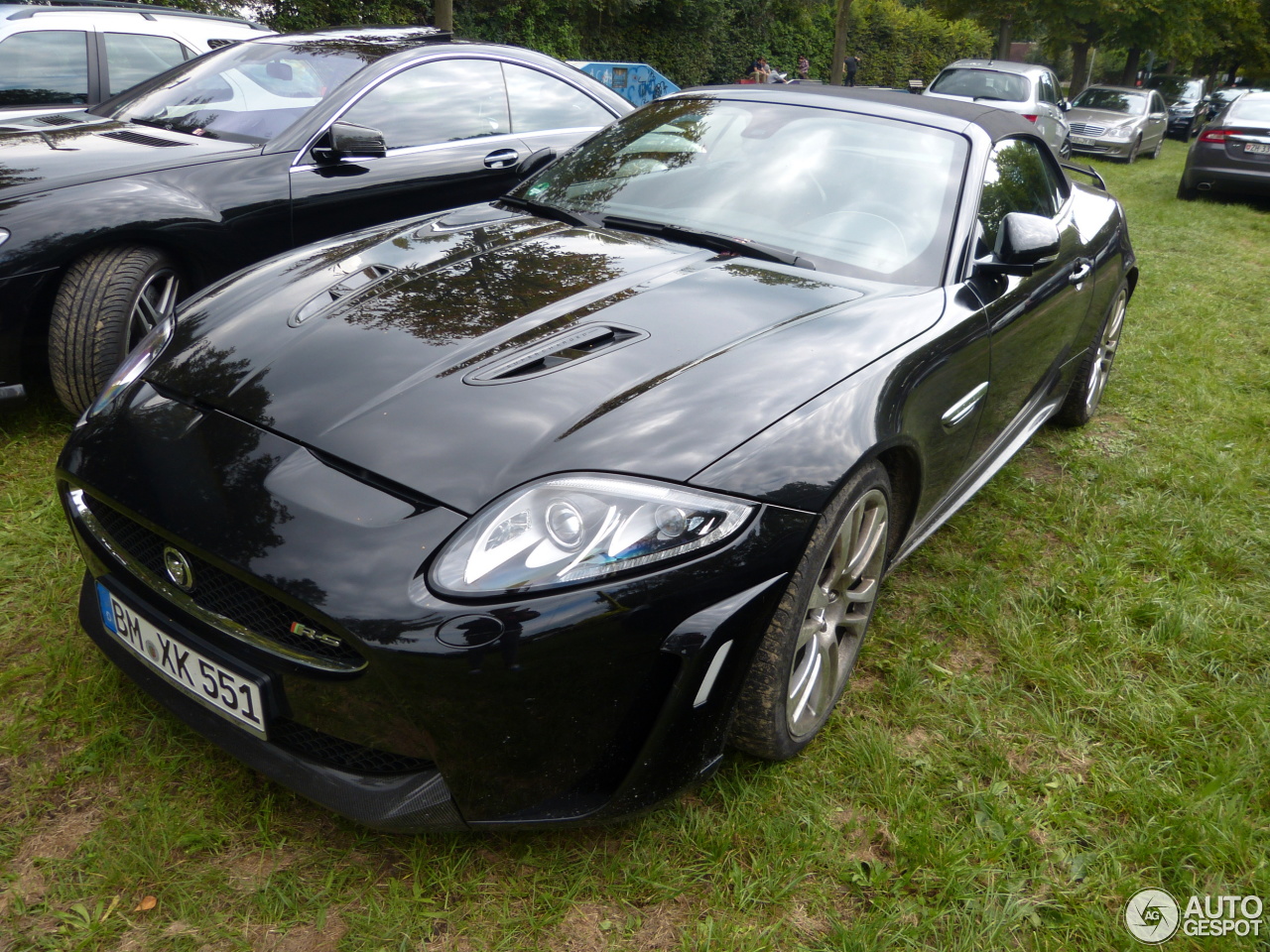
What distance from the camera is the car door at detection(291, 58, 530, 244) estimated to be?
3.74 metres

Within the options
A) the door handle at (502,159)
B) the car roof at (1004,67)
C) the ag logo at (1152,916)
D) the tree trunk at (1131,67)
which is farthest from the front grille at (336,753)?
the tree trunk at (1131,67)

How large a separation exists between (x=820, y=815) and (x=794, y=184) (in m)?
1.75

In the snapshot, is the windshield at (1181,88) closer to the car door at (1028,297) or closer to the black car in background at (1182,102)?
the black car in background at (1182,102)

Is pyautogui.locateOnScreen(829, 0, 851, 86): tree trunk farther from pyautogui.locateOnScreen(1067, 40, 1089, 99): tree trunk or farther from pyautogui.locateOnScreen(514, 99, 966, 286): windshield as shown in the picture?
pyautogui.locateOnScreen(514, 99, 966, 286): windshield

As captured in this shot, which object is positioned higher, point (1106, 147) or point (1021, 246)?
point (1021, 246)

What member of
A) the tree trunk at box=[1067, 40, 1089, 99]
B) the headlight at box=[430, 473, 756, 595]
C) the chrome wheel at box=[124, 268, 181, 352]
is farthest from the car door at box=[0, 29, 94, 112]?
the tree trunk at box=[1067, 40, 1089, 99]

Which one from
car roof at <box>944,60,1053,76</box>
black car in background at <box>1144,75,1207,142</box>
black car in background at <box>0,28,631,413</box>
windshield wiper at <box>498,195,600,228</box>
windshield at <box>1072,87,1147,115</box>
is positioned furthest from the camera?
black car in background at <box>1144,75,1207,142</box>

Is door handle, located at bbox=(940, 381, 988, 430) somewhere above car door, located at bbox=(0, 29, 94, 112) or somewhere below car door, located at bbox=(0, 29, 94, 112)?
below

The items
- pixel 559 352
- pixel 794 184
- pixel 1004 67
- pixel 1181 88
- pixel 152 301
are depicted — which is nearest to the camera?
pixel 559 352

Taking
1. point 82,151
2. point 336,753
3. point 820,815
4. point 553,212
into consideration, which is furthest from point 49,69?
point 820,815

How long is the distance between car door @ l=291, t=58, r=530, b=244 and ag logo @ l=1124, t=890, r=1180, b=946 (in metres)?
3.44

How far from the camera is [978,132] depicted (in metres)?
2.88

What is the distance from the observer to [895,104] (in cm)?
301

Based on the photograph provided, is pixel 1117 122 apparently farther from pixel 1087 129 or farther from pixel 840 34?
pixel 840 34
